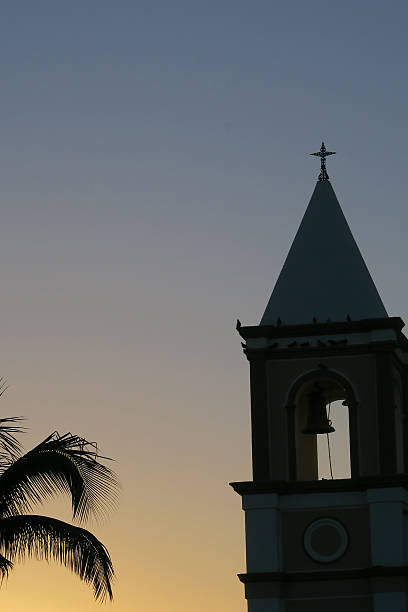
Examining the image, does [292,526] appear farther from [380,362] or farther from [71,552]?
[71,552]

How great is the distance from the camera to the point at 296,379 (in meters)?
32.7

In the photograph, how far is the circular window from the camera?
3183cm

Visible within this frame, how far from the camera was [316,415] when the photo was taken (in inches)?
1299

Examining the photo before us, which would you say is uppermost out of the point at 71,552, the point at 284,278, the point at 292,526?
the point at 284,278

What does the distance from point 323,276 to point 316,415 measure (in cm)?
267

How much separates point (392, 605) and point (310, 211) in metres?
7.89

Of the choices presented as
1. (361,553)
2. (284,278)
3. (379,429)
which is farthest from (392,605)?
(284,278)

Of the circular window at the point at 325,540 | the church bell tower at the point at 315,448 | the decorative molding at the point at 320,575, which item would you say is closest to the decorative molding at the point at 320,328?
the church bell tower at the point at 315,448

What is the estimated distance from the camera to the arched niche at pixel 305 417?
32312 mm

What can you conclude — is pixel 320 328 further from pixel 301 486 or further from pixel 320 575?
pixel 320 575

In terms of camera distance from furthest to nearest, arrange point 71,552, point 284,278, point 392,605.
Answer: point 284,278
point 392,605
point 71,552

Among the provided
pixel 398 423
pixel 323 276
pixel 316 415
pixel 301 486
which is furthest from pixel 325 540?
pixel 323 276

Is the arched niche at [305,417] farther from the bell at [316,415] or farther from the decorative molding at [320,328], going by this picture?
the decorative molding at [320,328]

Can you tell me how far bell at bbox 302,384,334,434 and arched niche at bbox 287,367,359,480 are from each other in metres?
0.11
